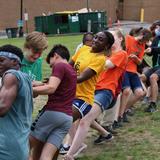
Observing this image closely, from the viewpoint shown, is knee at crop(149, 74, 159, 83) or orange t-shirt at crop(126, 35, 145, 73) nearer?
orange t-shirt at crop(126, 35, 145, 73)

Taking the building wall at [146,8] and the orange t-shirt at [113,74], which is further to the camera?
the building wall at [146,8]

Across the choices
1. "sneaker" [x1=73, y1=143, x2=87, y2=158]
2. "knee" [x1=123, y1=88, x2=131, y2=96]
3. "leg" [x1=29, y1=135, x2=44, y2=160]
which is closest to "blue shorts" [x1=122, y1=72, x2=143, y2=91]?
"knee" [x1=123, y1=88, x2=131, y2=96]

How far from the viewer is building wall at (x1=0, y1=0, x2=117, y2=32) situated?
4772 centimetres

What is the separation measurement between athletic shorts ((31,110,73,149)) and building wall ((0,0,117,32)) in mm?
43375

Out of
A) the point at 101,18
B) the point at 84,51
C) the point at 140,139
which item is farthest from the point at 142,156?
the point at 101,18

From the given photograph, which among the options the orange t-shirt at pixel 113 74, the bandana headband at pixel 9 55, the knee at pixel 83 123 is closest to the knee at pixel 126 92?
the orange t-shirt at pixel 113 74

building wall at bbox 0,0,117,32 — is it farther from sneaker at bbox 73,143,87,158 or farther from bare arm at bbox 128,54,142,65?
sneaker at bbox 73,143,87,158

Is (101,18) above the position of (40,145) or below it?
below

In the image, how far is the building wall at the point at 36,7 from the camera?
47719mm

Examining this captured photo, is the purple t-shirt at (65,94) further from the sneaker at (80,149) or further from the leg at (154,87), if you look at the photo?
the leg at (154,87)

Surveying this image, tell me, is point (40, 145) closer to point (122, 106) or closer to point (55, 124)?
point (55, 124)

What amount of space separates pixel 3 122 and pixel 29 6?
1836 inches

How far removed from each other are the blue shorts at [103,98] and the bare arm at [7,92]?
2918 millimetres

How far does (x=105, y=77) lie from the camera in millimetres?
6766
